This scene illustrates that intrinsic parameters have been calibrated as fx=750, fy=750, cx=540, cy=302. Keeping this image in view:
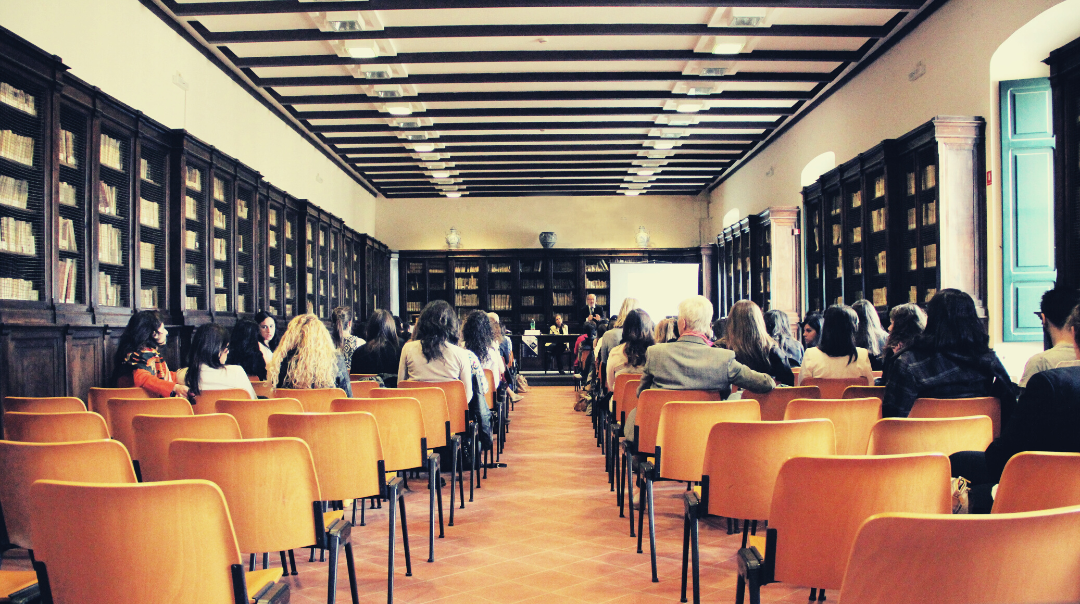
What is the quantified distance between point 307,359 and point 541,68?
5.29 m

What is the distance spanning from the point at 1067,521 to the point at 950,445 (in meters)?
1.37

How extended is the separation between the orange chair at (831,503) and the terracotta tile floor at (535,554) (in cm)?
123

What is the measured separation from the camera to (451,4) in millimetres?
6309

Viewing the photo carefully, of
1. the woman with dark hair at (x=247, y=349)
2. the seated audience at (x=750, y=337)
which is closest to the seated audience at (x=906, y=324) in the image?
the seated audience at (x=750, y=337)

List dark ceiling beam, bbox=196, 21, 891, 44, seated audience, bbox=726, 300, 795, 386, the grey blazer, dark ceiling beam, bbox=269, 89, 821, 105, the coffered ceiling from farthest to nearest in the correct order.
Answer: dark ceiling beam, bbox=269, 89, 821, 105 → dark ceiling beam, bbox=196, 21, 891, 44 → the coffered ceiling → seated audience, bbox=726, 300, 795, 386 → the grey blazer

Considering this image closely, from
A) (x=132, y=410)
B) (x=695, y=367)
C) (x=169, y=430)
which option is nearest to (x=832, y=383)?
(x=695, y=367)

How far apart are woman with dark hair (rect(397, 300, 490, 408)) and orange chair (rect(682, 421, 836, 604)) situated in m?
2.36

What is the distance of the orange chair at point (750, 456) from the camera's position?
8.16 feet

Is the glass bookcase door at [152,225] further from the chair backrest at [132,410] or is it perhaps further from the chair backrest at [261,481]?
the chair backrest at [261,481]

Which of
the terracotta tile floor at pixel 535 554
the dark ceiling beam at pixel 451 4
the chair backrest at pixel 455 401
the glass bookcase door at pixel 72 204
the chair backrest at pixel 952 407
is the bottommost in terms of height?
the terracotta tile floor at pixel 535 554

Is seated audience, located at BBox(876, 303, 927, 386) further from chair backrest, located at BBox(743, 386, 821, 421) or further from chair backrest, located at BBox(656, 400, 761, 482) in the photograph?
chair backrest, located at BBox(656, 400, 761, 482)

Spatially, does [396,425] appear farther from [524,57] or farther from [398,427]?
[524,57]

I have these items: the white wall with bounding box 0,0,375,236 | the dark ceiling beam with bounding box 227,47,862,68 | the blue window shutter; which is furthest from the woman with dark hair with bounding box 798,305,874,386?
the white wall with bounding box 0,0,375,236

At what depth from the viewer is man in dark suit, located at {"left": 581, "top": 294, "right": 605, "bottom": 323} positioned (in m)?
13.4
